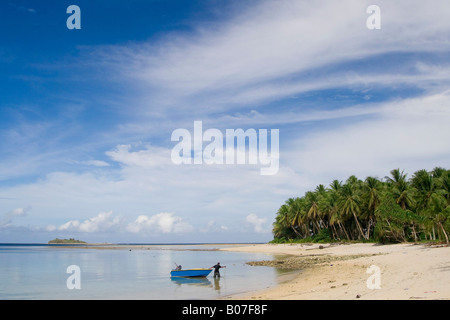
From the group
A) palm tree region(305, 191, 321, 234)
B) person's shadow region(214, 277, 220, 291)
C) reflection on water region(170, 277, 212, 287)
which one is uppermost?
palm tree region(305, 191, 321, 234)

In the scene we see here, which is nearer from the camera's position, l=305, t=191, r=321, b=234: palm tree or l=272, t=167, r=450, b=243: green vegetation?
l=272, t=167, r=450, b=243: green vegetation

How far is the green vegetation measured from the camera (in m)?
39.5

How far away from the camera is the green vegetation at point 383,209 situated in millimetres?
39494

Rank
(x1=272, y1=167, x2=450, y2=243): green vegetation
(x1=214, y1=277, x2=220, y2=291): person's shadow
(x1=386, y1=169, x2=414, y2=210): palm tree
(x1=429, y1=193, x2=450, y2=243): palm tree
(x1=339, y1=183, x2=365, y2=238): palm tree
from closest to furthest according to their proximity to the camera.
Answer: (x1=214, y1=277, x2=220, y2=291): person's shadow
(x1=429, y1=193, x2=450, y2=243): palm tree
(x1=272, y1=167, x2=450, y2=243): green vegetation
(x1=386, y1=169, x2=414, y2=210): palm tree
(x1=339, y1=183, x2=365, y2=238): palm tree

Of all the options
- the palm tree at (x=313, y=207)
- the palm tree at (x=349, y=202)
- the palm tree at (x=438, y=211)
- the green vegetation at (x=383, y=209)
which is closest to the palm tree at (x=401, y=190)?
the green vegetation at (x=383, y=209)

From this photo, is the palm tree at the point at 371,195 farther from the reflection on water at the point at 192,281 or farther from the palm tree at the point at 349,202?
the reflection on water at the point at 192,281

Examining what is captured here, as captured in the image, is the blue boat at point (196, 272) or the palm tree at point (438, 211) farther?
the palm tree at point (438, 211)

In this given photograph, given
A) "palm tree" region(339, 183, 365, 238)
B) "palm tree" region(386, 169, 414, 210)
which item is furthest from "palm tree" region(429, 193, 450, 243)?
"palm tree" region(339, 183, 365, 238)

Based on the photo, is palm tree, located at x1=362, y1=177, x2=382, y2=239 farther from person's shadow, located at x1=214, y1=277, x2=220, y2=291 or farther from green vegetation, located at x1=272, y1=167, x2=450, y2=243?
person's shadow, located at x1=214, y1=277, x2=220, y2=291

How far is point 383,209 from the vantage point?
1742 inches

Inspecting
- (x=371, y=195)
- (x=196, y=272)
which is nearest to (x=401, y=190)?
(x=371, y=195)

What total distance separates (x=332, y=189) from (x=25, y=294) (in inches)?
2239
